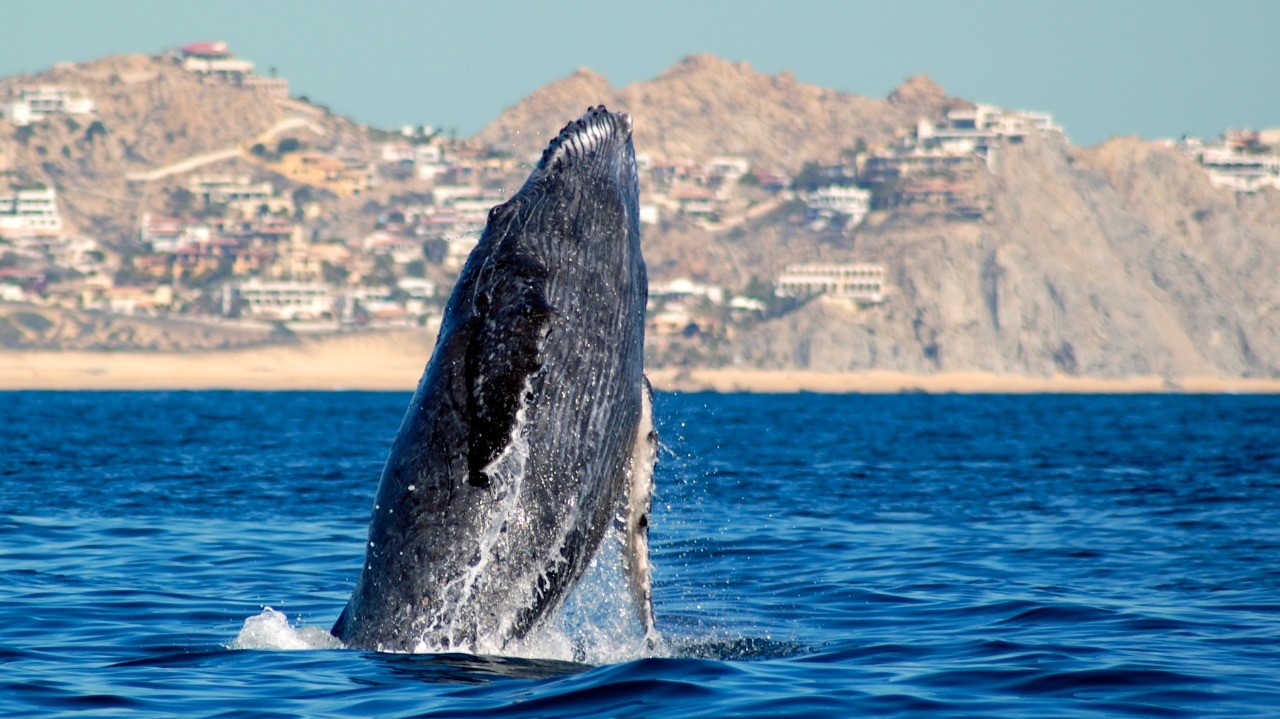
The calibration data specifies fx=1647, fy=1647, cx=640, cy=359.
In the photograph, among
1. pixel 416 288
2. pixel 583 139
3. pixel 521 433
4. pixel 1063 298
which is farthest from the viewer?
pixel 416 288

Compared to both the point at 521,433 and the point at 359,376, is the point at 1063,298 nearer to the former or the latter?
the point at 359,376

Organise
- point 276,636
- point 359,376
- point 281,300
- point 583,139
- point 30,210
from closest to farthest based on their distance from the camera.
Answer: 1. point 583,139
2. point 276,636
3. point 359,376
4. point 281,300
5. point 30,210

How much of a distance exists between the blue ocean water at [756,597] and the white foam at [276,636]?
0.25ft

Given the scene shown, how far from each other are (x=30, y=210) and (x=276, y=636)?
19311 centimetres

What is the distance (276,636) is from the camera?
932 cm

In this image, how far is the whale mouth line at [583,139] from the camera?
23.5ft

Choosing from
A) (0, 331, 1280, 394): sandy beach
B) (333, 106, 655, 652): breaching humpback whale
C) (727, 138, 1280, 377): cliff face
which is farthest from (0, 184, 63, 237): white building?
(333, 106, 655, 652): breaching humpback whale

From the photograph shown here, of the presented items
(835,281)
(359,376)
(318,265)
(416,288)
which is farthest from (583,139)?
(318,265)

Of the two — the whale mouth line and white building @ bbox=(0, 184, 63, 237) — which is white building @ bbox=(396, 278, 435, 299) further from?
the whale mouth line

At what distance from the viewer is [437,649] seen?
23.0 ft

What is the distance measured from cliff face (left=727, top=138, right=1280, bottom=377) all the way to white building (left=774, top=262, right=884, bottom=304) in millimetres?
2062

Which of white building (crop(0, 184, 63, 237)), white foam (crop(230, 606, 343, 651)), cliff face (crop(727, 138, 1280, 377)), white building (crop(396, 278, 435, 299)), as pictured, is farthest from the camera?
white building (crop(0, 184, 63, 237))

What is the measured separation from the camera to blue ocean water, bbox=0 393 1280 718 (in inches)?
307

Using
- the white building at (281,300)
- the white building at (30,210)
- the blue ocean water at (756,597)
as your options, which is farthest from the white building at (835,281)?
the blue ocean water at (756,597)
